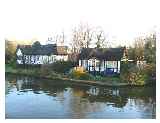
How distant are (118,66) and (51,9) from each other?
376mm

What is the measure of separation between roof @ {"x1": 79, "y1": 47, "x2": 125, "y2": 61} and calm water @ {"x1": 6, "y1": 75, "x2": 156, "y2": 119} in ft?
0.43

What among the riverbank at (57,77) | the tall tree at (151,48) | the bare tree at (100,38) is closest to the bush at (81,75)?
the riverbank at (57,77)

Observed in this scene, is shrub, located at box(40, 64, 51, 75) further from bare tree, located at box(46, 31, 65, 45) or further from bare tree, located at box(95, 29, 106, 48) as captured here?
bare tree, located at box(95, 29, 106, 48)

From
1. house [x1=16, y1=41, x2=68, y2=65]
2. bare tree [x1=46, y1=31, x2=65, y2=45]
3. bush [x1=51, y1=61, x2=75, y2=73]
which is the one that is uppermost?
bare tree [x1=46, y1=31, x2=65, y2=45]

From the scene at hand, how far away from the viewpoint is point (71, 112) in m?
2.36

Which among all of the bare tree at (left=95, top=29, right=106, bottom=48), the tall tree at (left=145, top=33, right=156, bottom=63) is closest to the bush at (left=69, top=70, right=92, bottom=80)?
the bare tree at (left=95, top=29, right=106, bottom=48)

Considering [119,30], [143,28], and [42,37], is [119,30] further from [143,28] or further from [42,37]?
[42,37]

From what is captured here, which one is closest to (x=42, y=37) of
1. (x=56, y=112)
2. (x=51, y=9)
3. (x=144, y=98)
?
(x=51, y=9)

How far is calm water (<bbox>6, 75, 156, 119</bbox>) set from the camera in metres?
2.35

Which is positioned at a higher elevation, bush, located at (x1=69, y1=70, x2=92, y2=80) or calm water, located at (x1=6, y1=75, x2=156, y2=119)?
bush, located at (x1=69, y1=70, x2=92, y2=80)

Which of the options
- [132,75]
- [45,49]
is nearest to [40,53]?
[45,49]

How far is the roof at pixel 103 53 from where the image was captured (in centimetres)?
236

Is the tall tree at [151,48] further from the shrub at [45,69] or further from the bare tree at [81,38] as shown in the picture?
the shrub at [45,69]

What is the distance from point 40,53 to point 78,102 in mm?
266
